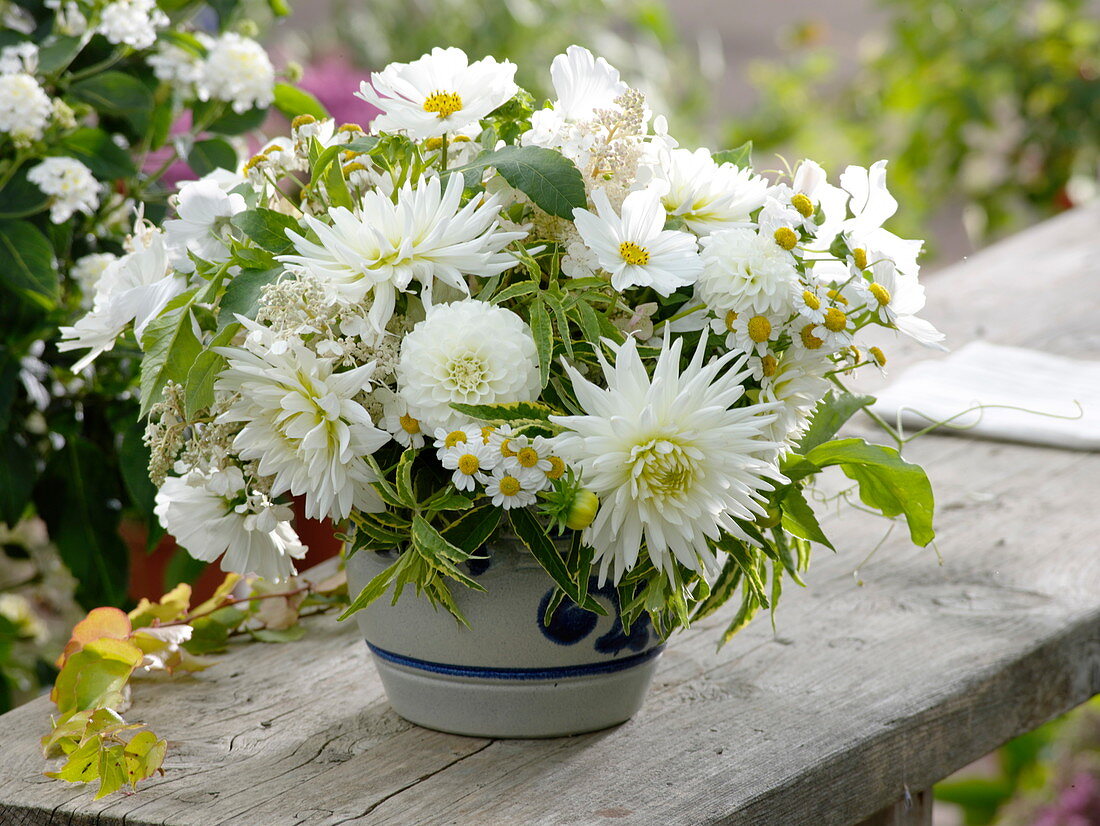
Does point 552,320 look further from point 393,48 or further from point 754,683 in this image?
point 393,48

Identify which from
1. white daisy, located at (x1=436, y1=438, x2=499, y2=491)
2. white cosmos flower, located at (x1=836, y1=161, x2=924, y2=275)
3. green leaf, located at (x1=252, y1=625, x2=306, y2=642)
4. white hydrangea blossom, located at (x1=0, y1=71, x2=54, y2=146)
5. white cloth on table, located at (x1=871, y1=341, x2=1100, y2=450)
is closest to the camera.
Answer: white daisy, located at (x1=436, y1=438, x2=499, y2=491)

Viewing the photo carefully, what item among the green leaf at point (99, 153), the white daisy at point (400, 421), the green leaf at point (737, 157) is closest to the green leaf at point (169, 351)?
the white daisy at point (400, 421)

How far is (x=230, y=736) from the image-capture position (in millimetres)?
849

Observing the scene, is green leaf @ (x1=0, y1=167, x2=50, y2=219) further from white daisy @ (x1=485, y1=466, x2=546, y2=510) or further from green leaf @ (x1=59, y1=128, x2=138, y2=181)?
white daisy @ (x1=485, y1=466, x2=546, y2=510)

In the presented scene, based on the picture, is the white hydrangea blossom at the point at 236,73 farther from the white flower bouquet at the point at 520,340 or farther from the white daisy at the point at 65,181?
the white flower bouquet at the point at 520,340

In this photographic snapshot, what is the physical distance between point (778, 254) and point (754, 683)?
1.22ft

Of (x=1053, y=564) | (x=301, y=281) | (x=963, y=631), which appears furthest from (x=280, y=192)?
(x=1053, y=564)

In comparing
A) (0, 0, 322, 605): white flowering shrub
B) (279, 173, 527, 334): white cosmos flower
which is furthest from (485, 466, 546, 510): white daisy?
(0, 0, 322, 605): white flowering shrub

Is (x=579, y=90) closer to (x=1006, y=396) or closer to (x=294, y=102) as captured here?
(x=294, y=102)

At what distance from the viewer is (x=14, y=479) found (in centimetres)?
123

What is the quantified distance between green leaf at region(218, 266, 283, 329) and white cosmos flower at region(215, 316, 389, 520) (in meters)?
0.02

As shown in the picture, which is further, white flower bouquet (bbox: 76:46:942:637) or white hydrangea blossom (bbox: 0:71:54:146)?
white hydrangea blossom (bbox: 0:71:54:146)

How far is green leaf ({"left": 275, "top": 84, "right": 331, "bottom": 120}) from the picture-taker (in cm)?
131

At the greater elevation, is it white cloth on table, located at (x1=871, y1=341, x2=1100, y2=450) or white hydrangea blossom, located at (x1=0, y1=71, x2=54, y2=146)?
white hydrangea blossom, located at (x1=0, y1=71, x2=54, y2=146)
